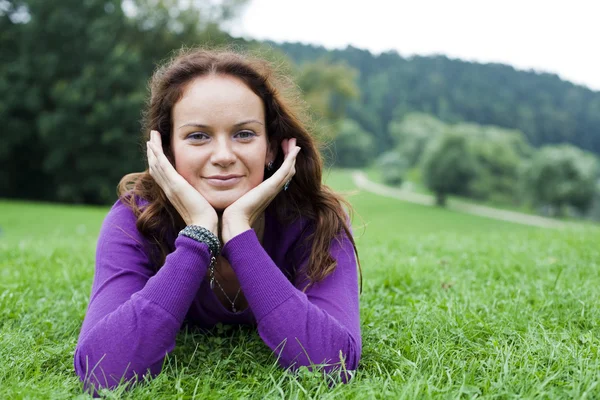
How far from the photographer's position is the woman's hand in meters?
2.41

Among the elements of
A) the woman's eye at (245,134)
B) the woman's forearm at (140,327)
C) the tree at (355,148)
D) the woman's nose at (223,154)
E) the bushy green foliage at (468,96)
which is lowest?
the tree at (355,148)

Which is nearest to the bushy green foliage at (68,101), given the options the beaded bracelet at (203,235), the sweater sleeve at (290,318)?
the beaded bracelet at (203,235)

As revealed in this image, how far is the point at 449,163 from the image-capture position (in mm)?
48625

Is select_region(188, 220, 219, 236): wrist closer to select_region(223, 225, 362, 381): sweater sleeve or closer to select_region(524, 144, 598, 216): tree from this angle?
select_region(223, 225, 362, 381): sweater sleeve

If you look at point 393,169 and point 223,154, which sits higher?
point 223,154

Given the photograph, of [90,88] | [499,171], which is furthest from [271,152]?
[499,171]

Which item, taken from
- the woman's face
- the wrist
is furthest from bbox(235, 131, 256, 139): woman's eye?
the wrist

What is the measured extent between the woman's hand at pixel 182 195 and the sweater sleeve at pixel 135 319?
154 millimetres

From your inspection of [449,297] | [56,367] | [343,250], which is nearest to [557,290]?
[449,297]

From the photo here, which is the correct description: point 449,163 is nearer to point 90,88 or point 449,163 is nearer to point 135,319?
point 90,88

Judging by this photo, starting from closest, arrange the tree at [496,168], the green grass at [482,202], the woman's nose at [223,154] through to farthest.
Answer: the woman's nose at [223,154] < the green grass at [482,202] < the tree at [496,168]

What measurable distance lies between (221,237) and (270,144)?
0.64 m

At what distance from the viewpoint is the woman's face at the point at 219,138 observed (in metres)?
2.47

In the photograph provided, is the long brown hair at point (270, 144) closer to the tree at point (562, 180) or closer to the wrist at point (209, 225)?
the wrist at point (209, 225)
